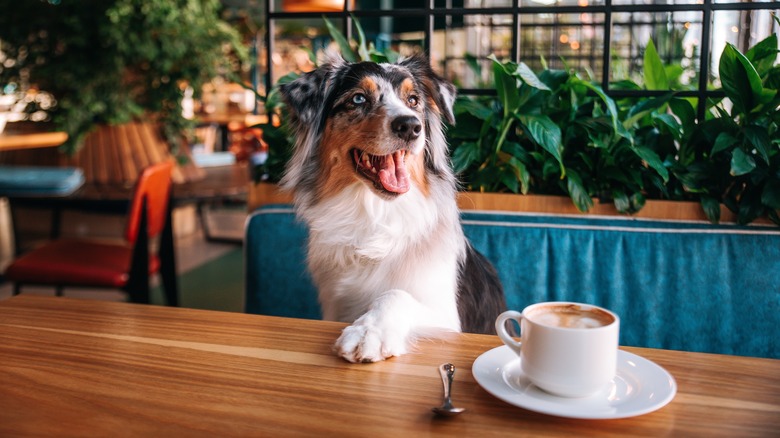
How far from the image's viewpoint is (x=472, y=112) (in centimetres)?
207

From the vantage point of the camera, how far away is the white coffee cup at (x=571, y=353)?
0.85 meters

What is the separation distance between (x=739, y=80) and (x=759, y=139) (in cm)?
18

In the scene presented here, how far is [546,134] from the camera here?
192cm

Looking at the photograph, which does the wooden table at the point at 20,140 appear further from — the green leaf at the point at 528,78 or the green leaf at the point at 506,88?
the green leaf at the point at 528,78

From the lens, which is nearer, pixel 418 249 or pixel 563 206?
pixel 418 249

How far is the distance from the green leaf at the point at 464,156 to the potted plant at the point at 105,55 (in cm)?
265

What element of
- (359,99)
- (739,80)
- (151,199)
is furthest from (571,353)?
(151,199)

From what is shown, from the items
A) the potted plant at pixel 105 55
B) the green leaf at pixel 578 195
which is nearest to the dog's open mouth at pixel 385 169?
the green leaf at pixel 578 195

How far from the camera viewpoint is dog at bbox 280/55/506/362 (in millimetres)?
1667

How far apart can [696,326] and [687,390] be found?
42.6 inches

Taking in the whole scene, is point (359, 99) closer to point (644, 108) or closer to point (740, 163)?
point (644, 108)

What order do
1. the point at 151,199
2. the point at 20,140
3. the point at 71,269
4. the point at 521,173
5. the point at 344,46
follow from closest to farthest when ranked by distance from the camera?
the point at 521,173 < the point at 344,46 < the point at 71,269 < the point at 151,199 < the point at 20,140

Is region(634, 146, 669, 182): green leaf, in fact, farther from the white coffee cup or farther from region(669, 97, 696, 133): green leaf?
the white coffee cup

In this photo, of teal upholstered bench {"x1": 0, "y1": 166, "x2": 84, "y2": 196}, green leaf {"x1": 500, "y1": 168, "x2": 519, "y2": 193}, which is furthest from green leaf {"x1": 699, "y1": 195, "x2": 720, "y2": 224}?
teal upholstered bench {"x1": 0, "y1": 166, "x2": 84, "y2": 196}
